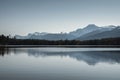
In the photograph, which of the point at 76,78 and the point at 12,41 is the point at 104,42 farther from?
the point at 76,78

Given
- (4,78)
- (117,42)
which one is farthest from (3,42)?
(4,78)

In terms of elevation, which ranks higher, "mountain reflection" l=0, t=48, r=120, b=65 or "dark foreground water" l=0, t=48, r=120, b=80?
"mountain reflection" l=0, t=48, r=120, b=65

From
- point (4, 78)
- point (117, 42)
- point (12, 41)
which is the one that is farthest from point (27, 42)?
point (4, 78)

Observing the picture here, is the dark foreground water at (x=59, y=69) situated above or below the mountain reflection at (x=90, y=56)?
below

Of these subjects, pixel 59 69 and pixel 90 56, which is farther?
pixel 90 56

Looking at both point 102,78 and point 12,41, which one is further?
point 12,41

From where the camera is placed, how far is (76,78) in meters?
14.0

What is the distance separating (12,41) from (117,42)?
276 feet

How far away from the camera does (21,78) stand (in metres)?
→ 13.8

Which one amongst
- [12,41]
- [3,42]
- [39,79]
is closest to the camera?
[39,79]

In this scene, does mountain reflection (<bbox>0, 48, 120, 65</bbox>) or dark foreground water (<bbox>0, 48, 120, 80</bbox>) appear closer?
dark foreground water (<bbox>0, 48, 120, 80</bbox>)

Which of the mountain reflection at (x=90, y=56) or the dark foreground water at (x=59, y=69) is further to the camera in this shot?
the mountain reflection at (x=90, y=56)

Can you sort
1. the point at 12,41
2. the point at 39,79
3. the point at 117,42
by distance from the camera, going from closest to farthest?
the point at 39,79
the point at 117,42
the point at 12,41

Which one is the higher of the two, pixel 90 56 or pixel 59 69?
pixel 90 56
